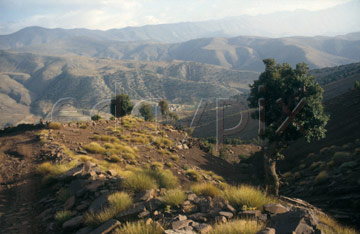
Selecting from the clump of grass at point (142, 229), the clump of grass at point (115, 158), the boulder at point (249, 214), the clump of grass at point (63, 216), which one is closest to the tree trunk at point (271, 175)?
the boulder at point (249, 214)

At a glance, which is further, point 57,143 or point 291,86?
point 57,143

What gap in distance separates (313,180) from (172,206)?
49.9 ft

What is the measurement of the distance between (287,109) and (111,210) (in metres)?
12.0

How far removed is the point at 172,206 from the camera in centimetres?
820

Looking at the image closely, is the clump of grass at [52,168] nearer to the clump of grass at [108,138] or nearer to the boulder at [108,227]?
the boulder at [108,227]

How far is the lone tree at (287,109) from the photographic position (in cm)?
1478

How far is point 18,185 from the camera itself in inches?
471

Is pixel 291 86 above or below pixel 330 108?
above

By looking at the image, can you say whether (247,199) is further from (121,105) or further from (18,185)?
(121,105)

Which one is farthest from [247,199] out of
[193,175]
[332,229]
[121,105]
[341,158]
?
[121,105]

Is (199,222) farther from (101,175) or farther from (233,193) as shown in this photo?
(101,175)

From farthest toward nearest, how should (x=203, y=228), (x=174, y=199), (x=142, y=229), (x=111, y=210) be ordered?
(x=174, y=199) < (x=111, y=210) < (x=203, y=228) < (x=142, y=229)

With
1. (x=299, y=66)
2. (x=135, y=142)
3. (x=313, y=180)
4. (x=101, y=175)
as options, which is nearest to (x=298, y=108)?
(x=299, y=66)

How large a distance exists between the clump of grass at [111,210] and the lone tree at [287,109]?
28.7 feet
